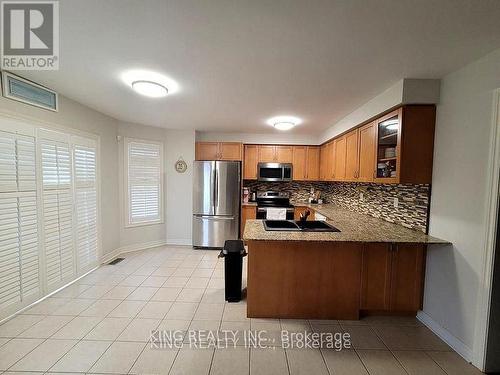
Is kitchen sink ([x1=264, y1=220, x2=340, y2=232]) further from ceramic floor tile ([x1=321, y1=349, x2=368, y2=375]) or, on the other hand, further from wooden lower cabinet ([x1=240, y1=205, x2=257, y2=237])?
wooden lower cabinet ([x1=240, y1=205, x2=257, y2=237])

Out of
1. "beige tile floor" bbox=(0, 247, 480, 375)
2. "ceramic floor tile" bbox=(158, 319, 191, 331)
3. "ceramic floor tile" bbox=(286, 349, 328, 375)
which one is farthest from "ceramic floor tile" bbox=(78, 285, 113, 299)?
"ceramic floor tile" bbox=(286, 349, 328, 375)

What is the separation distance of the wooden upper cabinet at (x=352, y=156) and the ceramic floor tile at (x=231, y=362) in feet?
8.13

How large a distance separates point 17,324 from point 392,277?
370cm

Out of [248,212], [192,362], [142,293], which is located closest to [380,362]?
[192,362]

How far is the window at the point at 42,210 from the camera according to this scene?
2186mm

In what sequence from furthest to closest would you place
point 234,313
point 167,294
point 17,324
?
1. point 167,294
2. point 234,313
3. point 17,324

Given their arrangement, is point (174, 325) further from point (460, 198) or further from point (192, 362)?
point (460, 198)

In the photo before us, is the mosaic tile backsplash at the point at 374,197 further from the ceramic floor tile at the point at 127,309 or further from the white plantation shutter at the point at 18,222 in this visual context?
the white plantation shutter at the point at 18,222

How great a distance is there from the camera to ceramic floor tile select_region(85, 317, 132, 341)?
2014mm

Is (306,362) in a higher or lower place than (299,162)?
lower

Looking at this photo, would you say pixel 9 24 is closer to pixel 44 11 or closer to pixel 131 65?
pixel 44 11

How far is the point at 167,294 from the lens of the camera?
2.77 m

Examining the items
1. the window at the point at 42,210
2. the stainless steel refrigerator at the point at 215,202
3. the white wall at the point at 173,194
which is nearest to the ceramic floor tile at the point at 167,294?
the window at the point at 42,210

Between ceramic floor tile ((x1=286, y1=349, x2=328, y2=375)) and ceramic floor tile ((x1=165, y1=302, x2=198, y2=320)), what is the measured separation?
42.2 inches
